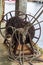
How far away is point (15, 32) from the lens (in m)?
2.72

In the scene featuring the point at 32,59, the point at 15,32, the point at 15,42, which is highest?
the point at 15,32

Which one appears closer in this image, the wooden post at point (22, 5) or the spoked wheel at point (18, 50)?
the spoked wheel at point (18, 50)

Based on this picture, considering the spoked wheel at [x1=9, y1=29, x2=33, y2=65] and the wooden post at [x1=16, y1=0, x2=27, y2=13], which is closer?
the spoked wheel at [x1=9, y1=29, x2=33, y2=65]

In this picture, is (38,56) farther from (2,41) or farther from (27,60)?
(2,41)

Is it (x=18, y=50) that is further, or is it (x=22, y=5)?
(x=22, y=5)

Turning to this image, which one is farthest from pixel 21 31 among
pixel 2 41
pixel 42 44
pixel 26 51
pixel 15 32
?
pixel 42 44

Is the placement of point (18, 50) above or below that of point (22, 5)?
below

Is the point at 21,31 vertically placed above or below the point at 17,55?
above

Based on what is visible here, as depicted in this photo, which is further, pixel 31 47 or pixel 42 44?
pixel 42 44

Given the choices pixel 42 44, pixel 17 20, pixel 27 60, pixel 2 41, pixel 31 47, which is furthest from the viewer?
pixel 42 44

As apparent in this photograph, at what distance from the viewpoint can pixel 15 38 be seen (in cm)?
287

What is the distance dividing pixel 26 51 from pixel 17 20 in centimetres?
49

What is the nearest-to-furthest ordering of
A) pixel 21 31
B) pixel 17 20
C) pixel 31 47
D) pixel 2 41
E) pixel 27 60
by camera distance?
pixel 21 31
pixel 27 60
pixel 31 47
pixel 17 20
pixel 2 41

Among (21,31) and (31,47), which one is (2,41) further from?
(21,31)
